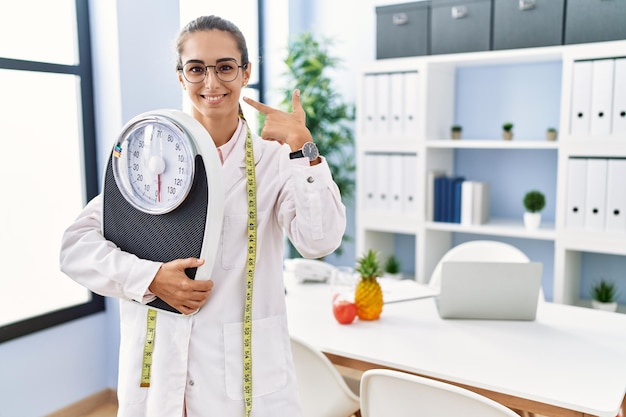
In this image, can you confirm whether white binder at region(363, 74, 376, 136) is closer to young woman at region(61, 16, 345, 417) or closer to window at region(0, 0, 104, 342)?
window at region(0, 0, 104, 342)

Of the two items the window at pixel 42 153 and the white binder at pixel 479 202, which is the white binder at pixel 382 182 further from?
the window at pixel 42 153

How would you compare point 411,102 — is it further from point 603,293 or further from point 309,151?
point 309,151

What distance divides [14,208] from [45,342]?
598mm

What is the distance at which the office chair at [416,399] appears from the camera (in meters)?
1.31

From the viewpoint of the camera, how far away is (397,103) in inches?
136

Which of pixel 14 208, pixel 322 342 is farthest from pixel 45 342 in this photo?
Result: pixel 322 342

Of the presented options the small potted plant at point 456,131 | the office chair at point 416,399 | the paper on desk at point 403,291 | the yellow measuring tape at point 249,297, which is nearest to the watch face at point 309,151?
the yellow measuring tape at point 249,297

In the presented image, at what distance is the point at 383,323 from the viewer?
205cm

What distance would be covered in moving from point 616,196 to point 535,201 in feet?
1.33

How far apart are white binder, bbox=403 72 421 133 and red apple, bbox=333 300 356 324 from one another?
163cm

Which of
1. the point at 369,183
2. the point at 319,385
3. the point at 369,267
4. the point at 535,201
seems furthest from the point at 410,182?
the point at 319,385

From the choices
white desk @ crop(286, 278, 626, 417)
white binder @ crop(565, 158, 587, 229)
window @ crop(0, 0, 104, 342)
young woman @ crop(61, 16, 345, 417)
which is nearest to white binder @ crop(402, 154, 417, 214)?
white binder @ crop(565, 158, 587, 229)

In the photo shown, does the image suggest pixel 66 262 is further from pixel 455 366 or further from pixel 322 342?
pixel 455 366

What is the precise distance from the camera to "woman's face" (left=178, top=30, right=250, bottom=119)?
1.23m
